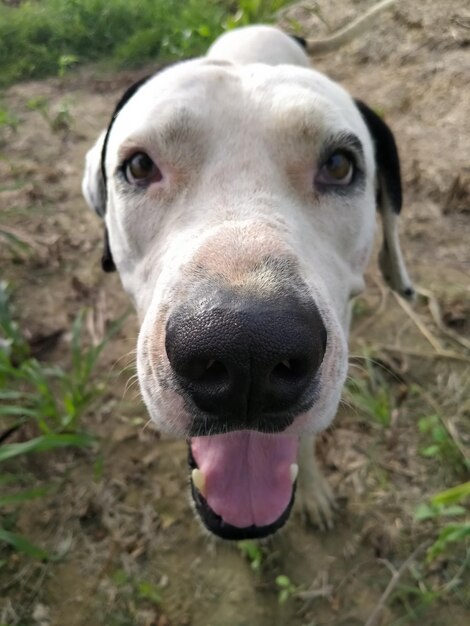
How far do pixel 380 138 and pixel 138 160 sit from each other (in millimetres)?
1130

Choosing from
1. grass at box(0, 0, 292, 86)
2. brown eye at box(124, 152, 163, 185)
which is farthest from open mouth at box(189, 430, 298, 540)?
grass at box(0, 0, 292, 86)

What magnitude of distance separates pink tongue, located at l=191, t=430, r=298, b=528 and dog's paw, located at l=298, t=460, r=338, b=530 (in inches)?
26.0

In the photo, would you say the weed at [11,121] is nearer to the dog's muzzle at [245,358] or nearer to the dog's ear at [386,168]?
the dog's ear at [386,168]

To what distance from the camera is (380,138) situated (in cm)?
233

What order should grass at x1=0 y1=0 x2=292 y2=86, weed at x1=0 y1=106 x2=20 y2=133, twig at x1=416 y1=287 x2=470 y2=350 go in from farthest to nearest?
grass at x1=0 y1=0 x2=292 y2=86 → weed at x1=0 y1=106 x2=20 y2=133 → twig at x1=416 y1=287 x2=470 y2=350

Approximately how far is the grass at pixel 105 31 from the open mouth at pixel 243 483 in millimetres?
5191

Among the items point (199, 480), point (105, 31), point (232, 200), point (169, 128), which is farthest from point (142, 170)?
point (105, 31)

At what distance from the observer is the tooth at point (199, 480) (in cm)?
182

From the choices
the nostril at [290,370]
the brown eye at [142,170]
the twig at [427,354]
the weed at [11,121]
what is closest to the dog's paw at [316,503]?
the twig at [427,354]

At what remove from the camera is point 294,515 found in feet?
8.36

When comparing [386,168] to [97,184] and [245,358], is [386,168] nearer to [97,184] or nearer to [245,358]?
[97,184]

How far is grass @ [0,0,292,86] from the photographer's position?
6020 millimetres

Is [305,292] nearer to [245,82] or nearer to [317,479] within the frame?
[245,82]

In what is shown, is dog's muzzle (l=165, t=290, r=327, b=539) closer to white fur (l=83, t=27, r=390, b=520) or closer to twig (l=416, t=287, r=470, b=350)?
white fur (l=83, t=27, r=390, b=520)
